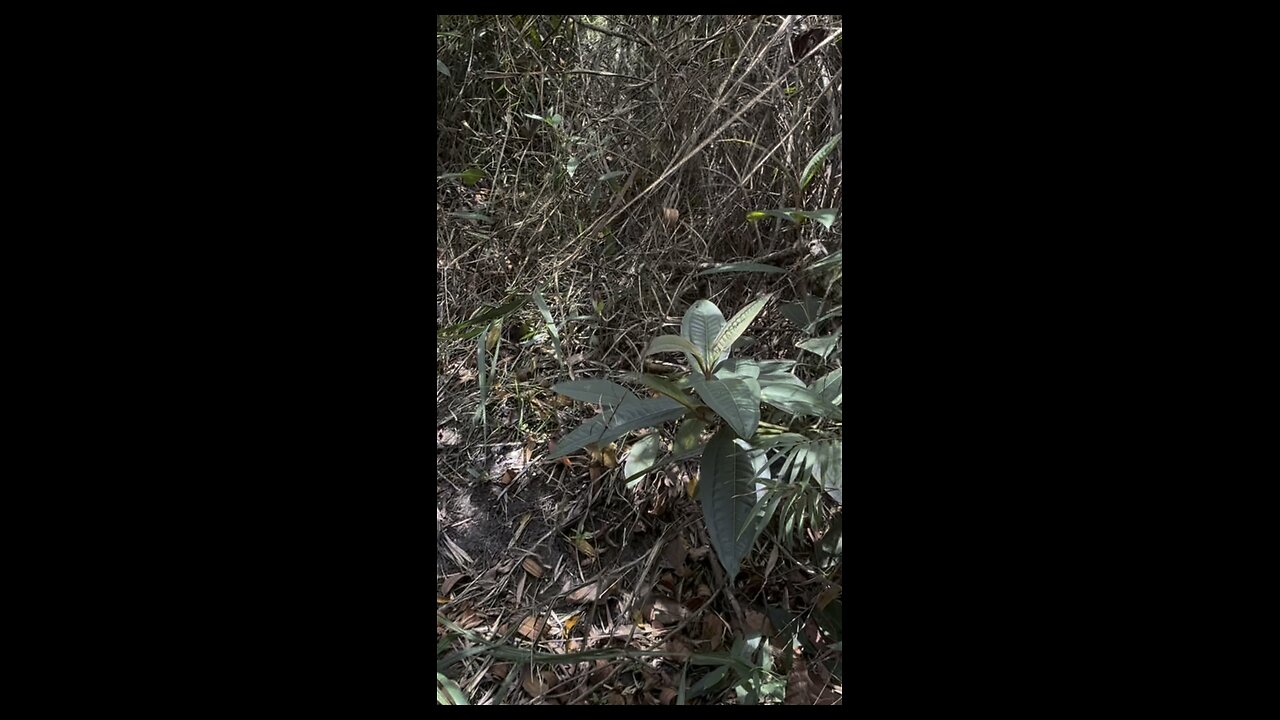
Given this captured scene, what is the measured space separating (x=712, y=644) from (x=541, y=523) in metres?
0.37

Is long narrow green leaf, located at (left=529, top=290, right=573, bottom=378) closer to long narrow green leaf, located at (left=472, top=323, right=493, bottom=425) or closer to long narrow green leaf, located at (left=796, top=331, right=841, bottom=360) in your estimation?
long narrow green leaf, located at (left=472, top=323, right=493, bottom=425)

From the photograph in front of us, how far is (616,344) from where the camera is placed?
1.65 meters

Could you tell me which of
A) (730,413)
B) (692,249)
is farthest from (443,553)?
(692,249)

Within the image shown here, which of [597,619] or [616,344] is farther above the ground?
[616,344]

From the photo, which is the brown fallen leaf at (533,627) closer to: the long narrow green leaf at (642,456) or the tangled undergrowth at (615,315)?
the tangled undergrowth at (615,315)

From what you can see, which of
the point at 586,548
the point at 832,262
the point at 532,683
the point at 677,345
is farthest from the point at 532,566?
the point at 832,262

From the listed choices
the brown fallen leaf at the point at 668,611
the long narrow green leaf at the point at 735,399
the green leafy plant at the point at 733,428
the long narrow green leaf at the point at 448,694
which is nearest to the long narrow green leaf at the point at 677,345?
the green leafy plant at the point at 733,428

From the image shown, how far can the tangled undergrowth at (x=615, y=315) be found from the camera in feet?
3.78

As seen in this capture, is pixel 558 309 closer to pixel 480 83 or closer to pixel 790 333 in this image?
pixel 790 333

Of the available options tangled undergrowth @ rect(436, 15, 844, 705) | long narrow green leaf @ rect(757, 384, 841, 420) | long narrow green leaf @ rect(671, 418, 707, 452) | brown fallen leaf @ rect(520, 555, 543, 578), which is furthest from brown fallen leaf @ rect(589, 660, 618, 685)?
long narrow green leaf @ rect(757, 384, 841, 420)

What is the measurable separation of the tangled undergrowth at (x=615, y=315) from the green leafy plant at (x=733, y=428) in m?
0.06

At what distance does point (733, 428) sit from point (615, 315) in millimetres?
740

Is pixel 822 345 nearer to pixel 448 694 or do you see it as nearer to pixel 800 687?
pixel 800 687

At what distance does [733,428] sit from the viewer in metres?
0.99
